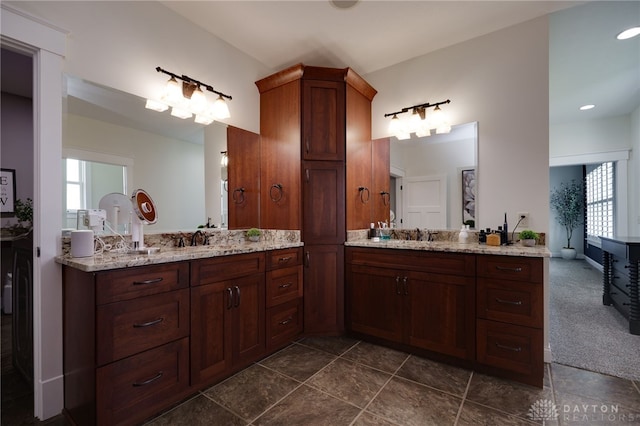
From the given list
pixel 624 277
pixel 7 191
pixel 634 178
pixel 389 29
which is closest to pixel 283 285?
pixel 389 29

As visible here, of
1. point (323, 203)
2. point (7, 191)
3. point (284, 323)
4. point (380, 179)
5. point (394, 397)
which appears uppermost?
point (380, 179)

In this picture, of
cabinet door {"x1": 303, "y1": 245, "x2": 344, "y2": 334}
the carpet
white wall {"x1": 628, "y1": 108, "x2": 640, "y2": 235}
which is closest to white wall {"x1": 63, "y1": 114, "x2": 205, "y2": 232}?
cabinet door {"x1": 303, "y1": 245, "x2": 344, "y2": 334}

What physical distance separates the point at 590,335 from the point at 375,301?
2.09 meters

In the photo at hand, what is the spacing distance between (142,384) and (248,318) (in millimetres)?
752

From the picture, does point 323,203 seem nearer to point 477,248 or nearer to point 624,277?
point 477,248

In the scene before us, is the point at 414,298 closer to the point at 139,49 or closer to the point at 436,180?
the point at 436,180

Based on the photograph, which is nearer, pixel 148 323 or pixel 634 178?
pixel 148 323

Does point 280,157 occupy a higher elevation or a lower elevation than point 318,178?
higher

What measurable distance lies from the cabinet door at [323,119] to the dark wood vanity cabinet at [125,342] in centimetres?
157

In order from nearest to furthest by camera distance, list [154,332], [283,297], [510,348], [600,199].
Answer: [154,332]
[510,348]
[283,297]
[600,199]


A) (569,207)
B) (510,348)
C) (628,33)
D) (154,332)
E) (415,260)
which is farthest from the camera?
(569,207)

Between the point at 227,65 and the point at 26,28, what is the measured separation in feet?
4.65

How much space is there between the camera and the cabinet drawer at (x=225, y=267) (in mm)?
1805

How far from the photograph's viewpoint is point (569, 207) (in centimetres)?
694
